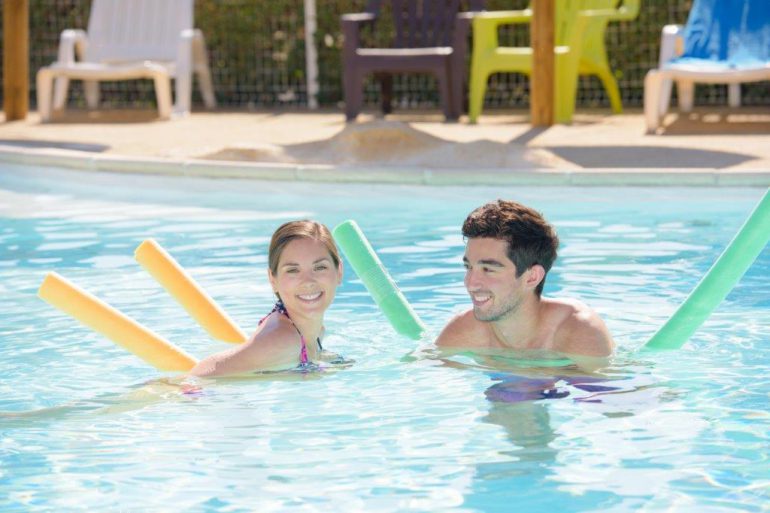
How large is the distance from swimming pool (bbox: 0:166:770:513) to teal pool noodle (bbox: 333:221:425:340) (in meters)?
0.13

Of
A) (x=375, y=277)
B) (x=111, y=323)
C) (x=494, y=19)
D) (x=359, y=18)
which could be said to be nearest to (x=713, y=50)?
(x=494, y=19)

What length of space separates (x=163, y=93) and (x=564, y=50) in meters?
3.98

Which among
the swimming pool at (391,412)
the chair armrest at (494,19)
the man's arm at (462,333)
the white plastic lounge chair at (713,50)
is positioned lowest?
the swimming pool at (391,412)

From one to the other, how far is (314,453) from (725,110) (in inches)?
387

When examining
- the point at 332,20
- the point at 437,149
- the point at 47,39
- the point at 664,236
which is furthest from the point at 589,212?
the point at 47,39

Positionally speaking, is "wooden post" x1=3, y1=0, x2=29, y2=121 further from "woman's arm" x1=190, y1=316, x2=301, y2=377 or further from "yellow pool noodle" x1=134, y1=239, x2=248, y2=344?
"woman's arm" x1=190, y1=316, x2=301, y2=377

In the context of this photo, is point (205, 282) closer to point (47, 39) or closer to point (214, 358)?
point (214, 358)

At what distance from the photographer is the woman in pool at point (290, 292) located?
4406mm

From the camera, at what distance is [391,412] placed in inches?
169

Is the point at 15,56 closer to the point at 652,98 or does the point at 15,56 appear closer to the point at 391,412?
the point at 652,98

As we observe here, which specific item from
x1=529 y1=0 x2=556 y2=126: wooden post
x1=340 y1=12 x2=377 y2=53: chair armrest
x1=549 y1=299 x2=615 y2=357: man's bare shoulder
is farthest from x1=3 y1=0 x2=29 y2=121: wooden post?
x1=549 y1=299 x2=615 y2=357: man's bare shoulder

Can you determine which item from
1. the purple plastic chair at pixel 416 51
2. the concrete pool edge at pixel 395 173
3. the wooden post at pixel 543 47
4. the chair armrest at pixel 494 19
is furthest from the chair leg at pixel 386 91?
the concrete pool edge at pixel 395 173

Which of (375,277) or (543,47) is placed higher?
(543,47)

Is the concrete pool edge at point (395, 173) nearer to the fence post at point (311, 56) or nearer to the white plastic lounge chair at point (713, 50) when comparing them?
the white plastic lounge chair at point (713, 50)
